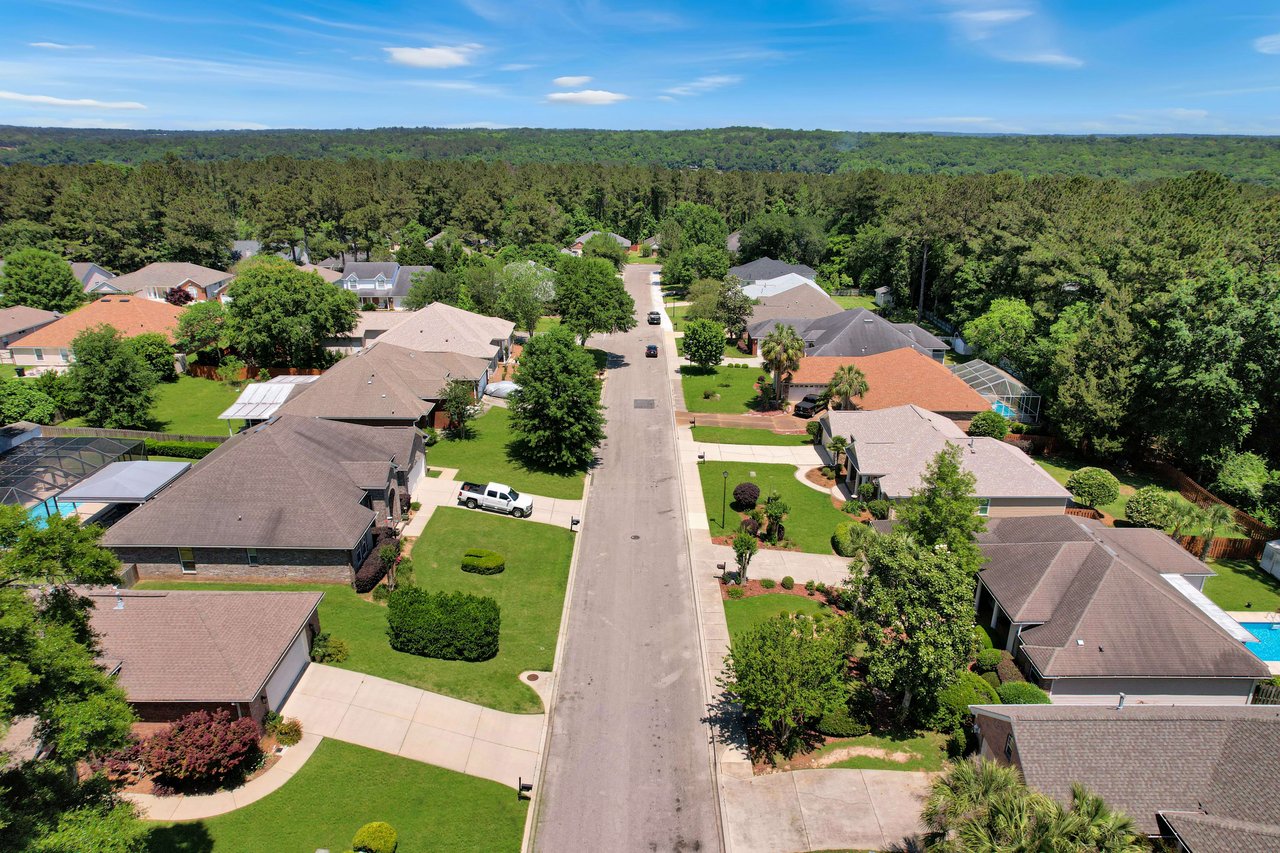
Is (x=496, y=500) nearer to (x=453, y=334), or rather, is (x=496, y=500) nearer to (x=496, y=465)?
(x=496, y=465)

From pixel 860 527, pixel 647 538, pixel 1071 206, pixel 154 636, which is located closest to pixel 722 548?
pixel 647 538

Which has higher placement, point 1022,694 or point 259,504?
point 259,504

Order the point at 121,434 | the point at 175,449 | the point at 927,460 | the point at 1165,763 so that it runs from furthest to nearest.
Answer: the point at 121,434 → the point at 175,449 → the point at 927,460 → the point at 1165,763

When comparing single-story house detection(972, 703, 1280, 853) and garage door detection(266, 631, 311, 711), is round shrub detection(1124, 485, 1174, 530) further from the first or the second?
garage door detection(266, 631, 311, 711)

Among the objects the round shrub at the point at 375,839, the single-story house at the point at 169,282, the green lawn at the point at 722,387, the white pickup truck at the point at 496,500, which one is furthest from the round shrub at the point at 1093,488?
the single-story house at the point at 169,282

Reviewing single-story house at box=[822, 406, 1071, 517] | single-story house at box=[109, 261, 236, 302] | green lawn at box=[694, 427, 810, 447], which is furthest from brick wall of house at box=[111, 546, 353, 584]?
single-story house at box=[109, 261, 236, 302]

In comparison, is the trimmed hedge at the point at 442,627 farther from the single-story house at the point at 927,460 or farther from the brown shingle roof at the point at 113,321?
the brown shingle roof at the point at 113,321

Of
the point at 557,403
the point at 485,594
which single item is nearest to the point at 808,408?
the point at 557,403
